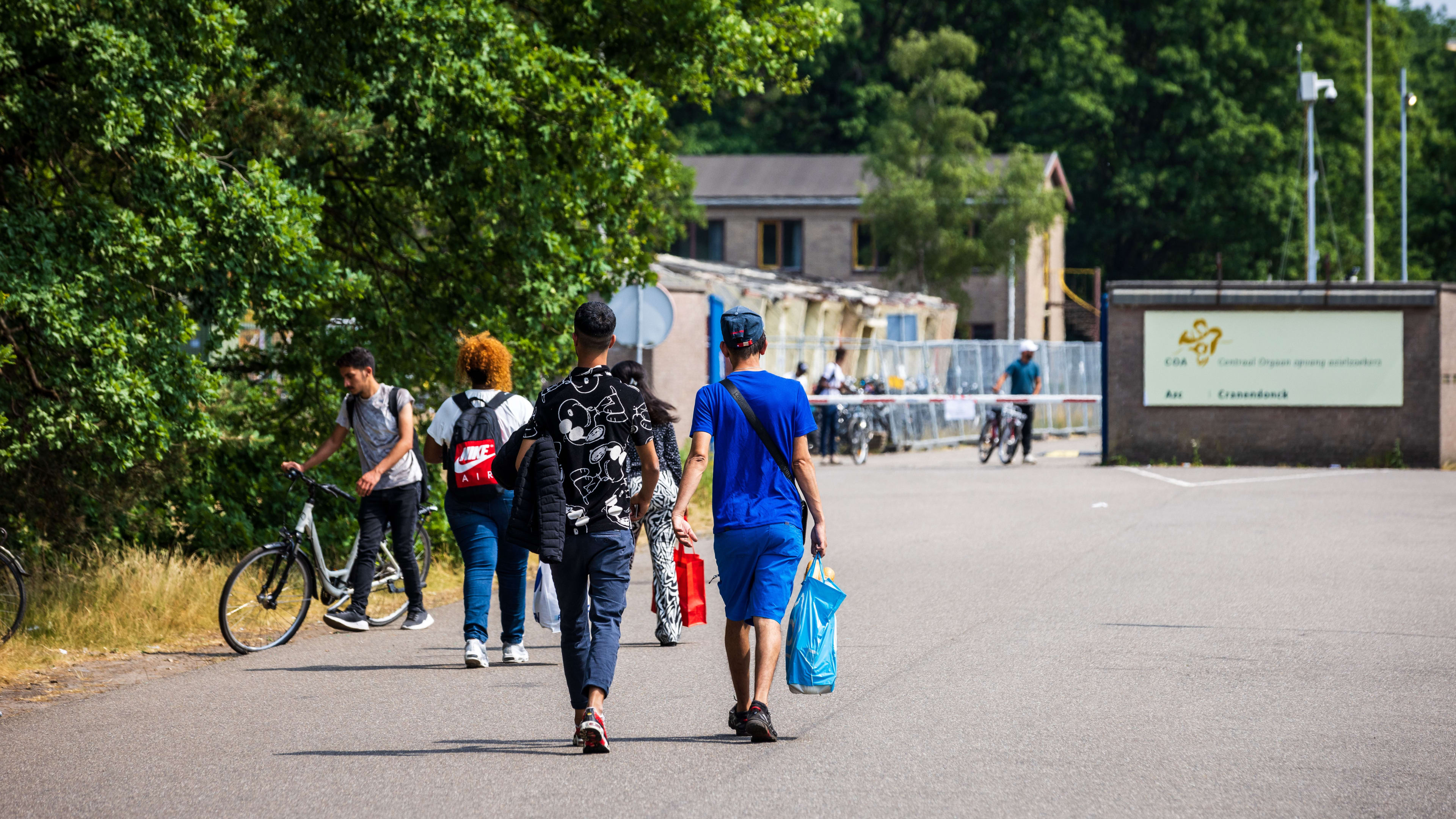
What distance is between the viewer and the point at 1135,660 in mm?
8414

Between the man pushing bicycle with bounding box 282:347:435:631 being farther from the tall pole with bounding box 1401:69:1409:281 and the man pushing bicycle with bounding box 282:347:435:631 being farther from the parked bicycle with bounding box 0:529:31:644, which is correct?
the tall pole with bounding box 1401:69:1409:281

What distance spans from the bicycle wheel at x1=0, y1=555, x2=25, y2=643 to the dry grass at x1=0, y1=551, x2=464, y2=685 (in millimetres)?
89

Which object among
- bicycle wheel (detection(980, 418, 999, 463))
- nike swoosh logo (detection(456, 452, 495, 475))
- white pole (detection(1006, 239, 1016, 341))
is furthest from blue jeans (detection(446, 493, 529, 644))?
white pole (detection(1006, 239, 1016, 341))

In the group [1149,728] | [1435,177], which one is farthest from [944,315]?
[1149,728]

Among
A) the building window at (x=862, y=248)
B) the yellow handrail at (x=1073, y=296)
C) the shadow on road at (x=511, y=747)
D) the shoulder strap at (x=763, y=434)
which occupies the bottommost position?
the shadow on road at (x=511, y=747)

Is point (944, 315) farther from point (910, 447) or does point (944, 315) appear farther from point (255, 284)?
point (255, 284)

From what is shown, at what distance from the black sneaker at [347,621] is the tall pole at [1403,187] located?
46.3m

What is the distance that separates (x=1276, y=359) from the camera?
891 inches

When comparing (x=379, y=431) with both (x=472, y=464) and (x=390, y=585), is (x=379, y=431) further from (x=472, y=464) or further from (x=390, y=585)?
(x=390, y=585)

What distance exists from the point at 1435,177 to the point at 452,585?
173 ft

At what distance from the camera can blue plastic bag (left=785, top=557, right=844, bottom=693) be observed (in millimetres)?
6551

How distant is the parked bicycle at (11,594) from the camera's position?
936 centimetres

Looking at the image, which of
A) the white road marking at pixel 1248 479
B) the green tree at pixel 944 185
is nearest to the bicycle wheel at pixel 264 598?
the white road marking at pixel 1248 479

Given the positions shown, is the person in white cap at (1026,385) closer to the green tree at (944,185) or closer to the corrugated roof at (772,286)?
the corrugated roof at (772,286)
